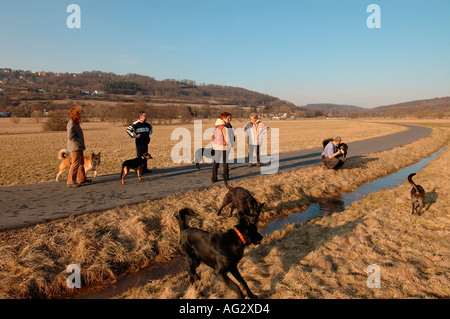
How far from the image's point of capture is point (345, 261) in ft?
13.7

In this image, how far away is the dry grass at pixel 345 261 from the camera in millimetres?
3453

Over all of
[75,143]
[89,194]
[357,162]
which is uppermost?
[75,143]

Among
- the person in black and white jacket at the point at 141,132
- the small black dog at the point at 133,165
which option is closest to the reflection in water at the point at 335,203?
the small black dog at the point at 133,165

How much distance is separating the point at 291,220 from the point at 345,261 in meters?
2.40

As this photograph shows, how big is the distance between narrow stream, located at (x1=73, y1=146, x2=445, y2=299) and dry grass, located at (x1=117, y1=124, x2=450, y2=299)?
0.33 meters

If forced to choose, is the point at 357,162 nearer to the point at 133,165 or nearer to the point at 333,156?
the point at 333,156

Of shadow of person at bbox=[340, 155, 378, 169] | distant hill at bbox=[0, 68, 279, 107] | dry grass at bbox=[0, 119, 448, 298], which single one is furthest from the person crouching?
distant hill at bbox=[0, 68, 279, 107]

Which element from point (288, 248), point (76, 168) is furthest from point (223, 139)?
point (76, 168)

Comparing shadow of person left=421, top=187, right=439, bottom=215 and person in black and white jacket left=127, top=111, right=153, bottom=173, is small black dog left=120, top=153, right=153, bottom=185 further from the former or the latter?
shadow of person left=421, top=187, right=439, bottom=215

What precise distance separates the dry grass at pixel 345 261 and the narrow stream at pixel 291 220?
33 cm

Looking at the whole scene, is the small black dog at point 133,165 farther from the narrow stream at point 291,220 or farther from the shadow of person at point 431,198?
the shadow of person at point 431,198
